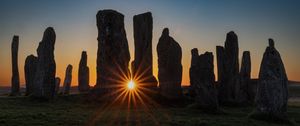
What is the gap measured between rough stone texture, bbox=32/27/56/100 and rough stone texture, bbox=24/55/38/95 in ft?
17.4

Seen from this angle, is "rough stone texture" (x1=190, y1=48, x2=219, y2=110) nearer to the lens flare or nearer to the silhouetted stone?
the lens flare

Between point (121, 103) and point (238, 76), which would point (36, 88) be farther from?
point (238, 76)

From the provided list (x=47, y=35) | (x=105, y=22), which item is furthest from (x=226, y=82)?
(x=47, y=35)

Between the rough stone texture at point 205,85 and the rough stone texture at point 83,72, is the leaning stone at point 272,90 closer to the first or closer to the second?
the rough stone texture at point 205,85

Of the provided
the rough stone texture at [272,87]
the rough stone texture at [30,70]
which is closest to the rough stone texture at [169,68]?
the rough stone texture at [30,70]

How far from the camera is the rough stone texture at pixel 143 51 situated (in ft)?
127

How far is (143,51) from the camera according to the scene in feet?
129

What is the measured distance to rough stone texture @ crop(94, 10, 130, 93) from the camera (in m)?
33.6

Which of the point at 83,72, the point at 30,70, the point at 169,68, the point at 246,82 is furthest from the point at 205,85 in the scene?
the point at 83,72

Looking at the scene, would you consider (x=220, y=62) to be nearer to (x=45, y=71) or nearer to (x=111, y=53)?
(x=111, y=53)

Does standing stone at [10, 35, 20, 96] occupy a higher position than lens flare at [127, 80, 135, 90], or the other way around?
standing stone at [10, 35, 20, 96]

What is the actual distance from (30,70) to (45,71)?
7602mm

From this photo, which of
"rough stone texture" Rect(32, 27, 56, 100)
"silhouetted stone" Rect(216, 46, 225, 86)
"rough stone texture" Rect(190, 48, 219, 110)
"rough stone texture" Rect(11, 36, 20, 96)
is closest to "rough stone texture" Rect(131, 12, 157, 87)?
"silhouetted stone" Rect(216, 46, 225, 86)

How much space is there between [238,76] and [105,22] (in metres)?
15.1
